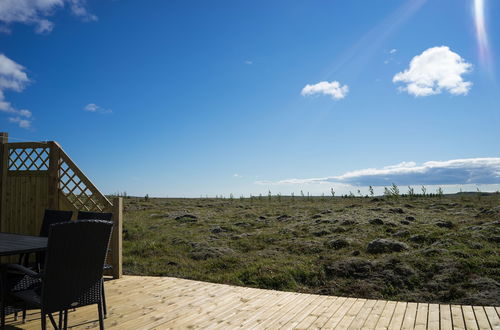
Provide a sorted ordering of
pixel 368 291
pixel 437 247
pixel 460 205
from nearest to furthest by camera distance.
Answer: pixel 368 291 < pixel 437 247 < pixel 460 205

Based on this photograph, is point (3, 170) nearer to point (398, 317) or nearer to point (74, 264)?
point (74, 264)

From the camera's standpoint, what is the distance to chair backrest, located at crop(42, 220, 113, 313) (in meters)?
2.40

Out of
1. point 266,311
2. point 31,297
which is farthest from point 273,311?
point 31,297

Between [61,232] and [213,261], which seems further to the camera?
[213,261]

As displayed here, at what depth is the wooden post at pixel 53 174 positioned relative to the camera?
225 inches

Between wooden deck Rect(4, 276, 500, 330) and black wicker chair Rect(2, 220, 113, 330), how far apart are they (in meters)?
0.81

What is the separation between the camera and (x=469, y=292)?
5102mm

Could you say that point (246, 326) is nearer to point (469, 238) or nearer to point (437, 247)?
point (437, 247)

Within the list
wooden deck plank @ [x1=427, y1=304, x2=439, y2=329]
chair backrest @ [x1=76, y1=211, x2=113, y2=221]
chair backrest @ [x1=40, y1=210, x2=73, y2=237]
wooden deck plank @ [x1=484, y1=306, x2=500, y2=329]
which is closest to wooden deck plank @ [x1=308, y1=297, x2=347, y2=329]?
wooden deck plank @ [x1=427, y1=304, x2=439, y2=329]

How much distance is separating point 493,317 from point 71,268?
3.74 metres

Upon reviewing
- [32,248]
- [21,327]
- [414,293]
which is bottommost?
[414,293]

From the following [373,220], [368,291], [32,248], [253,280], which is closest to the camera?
[32,248]

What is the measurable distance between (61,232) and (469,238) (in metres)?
7.86

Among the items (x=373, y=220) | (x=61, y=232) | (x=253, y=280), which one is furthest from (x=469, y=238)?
(x=61, y=232)
